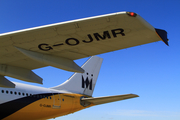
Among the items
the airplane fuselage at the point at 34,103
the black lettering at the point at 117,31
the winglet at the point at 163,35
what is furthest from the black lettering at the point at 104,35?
the airplane fuselage at the point at 34,103

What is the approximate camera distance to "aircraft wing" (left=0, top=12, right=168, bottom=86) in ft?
15.8

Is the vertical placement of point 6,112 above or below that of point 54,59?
below

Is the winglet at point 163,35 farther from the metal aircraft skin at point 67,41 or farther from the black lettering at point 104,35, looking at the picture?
the black lettering at point 104,35

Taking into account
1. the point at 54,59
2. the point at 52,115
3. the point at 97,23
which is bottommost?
the point at 52,115

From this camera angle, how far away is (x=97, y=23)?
4.89 metres

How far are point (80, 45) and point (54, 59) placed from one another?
1.34 m

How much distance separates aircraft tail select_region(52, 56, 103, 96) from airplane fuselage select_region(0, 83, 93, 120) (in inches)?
72.8

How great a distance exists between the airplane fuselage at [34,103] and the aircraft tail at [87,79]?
185cm

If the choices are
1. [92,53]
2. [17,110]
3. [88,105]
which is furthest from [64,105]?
[92,53]

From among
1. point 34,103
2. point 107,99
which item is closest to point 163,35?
point 107,99

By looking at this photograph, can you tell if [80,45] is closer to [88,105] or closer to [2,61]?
[2,61]

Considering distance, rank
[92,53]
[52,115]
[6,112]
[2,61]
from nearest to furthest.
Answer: [92,53] → [2,61] → [6,112] → [52,115]

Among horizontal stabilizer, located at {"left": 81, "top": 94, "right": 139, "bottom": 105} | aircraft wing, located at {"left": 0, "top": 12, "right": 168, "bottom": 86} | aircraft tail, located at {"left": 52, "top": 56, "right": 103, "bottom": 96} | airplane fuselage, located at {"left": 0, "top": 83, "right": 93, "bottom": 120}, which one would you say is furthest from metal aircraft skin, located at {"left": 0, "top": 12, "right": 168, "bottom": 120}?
aircraft tail, located at {"left": 52, "top": 56, "right": 103, "bottom": 96}

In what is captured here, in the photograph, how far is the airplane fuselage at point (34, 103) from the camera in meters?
11.4
